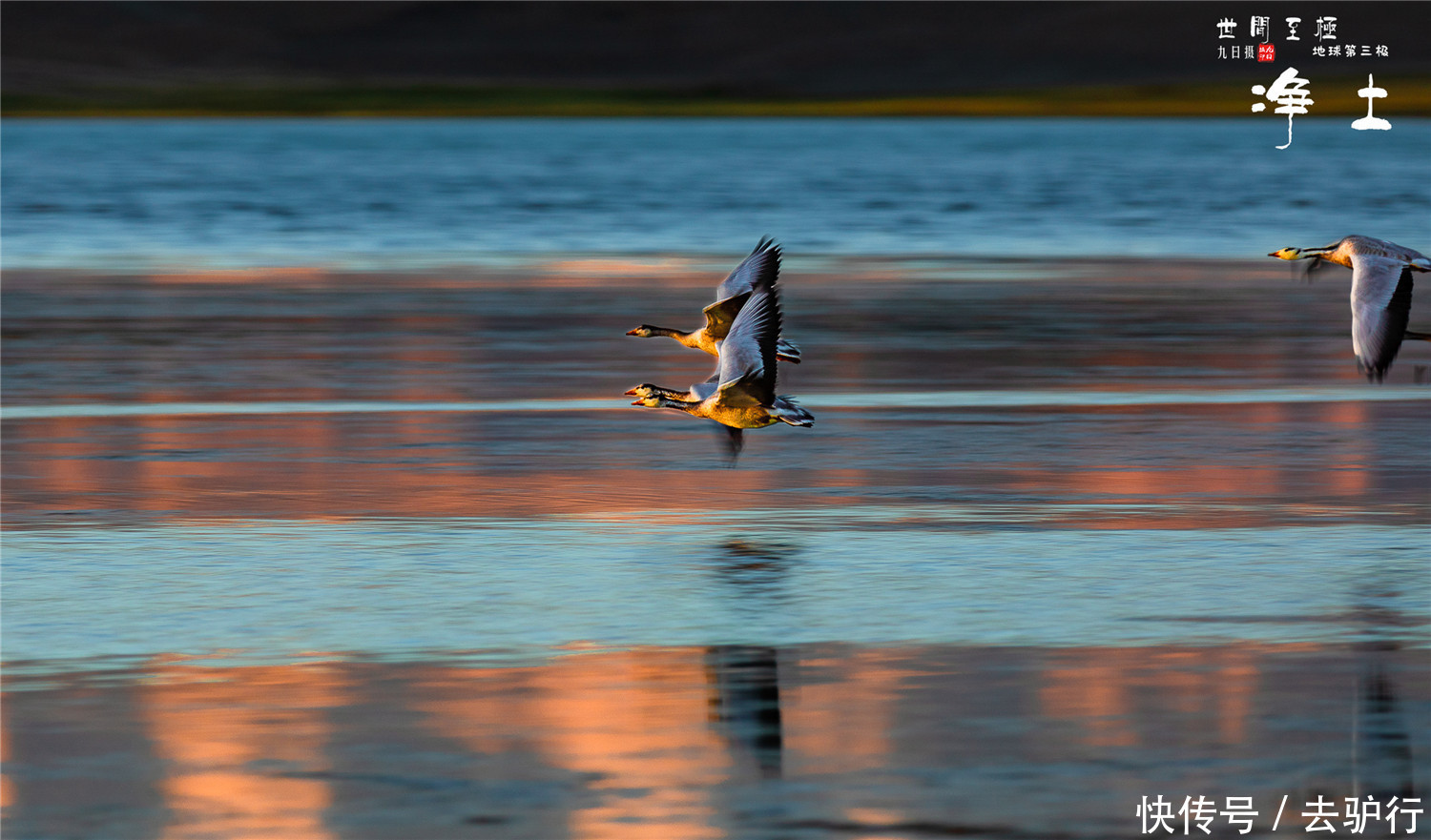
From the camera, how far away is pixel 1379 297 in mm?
12406

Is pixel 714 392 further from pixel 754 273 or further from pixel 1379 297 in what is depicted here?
pixel 1379 297

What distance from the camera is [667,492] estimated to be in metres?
13.9

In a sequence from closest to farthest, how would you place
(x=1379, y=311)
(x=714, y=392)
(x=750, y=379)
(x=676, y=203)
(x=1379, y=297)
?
(x=750, y=379) → (x=714, y=392) → (x=1379, y=311) → (x=1379, y=297) → (x=676, y=203)

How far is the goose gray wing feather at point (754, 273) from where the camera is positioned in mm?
12188

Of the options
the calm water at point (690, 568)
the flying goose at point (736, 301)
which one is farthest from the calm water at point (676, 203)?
the flying goose at point (736, 301)

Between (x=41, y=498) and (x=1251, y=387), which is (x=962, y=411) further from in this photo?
(x=41, y=498)

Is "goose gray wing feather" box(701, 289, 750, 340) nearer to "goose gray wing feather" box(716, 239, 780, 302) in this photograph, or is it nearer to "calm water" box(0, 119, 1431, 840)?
"goose gray wing feather" box(716, 239, 780, 302)

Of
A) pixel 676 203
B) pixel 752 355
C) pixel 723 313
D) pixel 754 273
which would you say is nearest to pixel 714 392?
pixel 752 355

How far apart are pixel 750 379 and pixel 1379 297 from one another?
3.27 meters

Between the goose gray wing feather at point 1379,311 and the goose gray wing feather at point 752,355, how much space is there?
2.84 meters

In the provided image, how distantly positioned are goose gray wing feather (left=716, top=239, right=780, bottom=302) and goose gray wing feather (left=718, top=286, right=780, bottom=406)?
24cm

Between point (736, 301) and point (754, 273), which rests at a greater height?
point (754, 273)

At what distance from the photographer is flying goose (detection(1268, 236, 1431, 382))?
12039 mm

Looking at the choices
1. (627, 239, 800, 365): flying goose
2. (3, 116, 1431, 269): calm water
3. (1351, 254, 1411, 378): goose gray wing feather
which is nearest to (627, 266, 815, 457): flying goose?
(627, 239, 800, 365): flying goose
